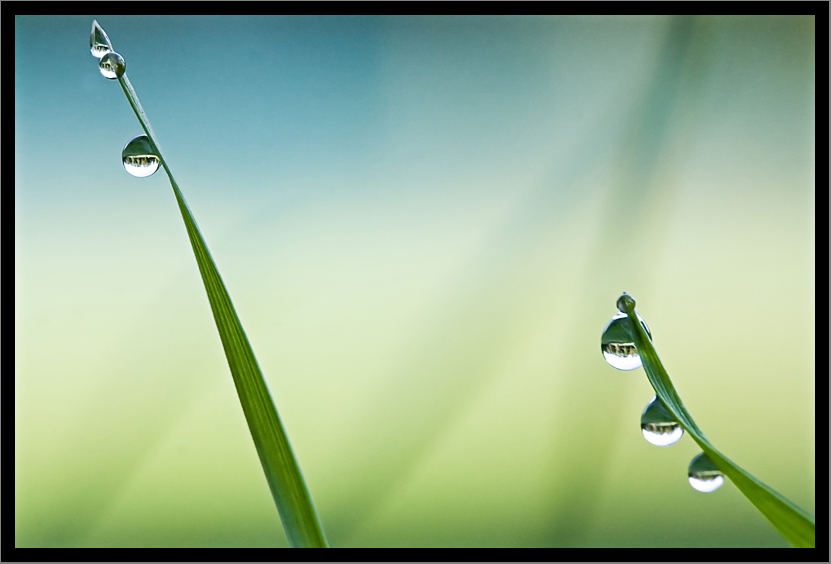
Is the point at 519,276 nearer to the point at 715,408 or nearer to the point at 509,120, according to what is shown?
the point at 509,120

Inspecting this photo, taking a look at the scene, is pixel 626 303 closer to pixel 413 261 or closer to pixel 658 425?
pixel 658 425

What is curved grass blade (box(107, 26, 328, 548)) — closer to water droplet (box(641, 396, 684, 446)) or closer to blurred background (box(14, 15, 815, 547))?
water droplet (box(641, 396, 684, 446))

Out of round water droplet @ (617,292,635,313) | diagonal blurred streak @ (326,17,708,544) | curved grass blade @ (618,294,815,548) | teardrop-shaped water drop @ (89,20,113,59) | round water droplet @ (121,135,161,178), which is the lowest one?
diagonal blurred streak @ (326,17,708,544)

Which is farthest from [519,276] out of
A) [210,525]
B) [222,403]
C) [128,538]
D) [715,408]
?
[128,538]

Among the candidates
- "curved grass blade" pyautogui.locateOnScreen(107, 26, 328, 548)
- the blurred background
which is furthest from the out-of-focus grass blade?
the blurred background

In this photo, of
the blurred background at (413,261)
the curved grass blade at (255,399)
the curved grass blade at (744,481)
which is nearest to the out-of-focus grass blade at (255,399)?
the curved grass blade at (255,399)

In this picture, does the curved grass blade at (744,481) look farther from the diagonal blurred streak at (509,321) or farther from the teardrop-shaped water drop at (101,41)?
the diagonal blurred streak at (509,321)
